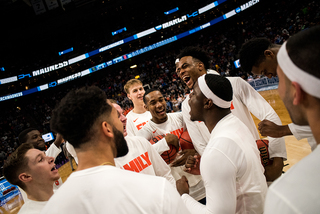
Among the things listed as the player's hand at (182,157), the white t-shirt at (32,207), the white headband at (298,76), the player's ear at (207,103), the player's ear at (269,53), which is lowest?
the player's hand at (182,157)

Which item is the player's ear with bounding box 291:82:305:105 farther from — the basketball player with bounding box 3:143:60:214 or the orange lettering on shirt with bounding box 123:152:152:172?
the basketball player with bounding box 3:143:60:214

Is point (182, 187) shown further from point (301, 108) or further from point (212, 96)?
point (301, 108)

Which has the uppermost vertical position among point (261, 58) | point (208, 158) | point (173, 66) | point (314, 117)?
point (173, 66)

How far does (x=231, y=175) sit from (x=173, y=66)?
67.4 ft

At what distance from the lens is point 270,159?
205cm

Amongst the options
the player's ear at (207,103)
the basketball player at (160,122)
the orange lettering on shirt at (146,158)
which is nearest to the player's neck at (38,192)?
the orange lettering on shirt at (146,158)

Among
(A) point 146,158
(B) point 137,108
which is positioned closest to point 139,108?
(B) point 137,108

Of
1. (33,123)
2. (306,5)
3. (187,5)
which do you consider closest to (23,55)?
(33,123)

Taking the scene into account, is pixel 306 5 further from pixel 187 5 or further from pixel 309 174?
pixel 309 174

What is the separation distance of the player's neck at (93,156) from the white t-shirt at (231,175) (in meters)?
0.70

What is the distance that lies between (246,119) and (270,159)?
570 mm

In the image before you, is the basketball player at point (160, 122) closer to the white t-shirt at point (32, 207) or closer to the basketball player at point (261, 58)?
the basketball player at point (261, 58)

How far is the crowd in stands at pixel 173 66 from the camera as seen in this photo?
52.2 ft

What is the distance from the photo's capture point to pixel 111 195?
90cm
